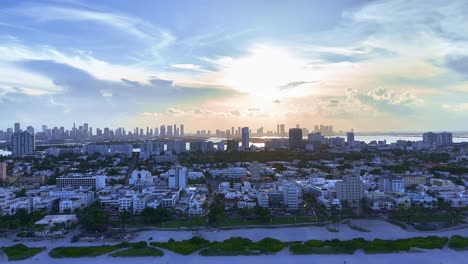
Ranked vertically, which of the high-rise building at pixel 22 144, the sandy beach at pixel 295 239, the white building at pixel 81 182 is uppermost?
the high-rise building at pixel 22 144

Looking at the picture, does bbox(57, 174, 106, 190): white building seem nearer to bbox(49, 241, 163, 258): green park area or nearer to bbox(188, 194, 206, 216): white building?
bbox(188, 194, 206, 216): white building

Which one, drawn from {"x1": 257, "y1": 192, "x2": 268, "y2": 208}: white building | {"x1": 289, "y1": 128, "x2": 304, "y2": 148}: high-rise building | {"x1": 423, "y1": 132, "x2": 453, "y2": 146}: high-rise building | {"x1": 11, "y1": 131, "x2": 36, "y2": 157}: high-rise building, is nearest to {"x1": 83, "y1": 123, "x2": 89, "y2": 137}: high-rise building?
{"x1": 11, "y1": 131, "x2": 36, "y2": 157}: high-rise building

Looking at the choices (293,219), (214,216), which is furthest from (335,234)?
(214,216)

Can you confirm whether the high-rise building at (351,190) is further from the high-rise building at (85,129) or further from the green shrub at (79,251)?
the high-rise building at (85,129)

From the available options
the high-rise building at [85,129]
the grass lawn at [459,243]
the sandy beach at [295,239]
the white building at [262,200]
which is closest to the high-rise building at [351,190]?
the sandy beach at [295,239]

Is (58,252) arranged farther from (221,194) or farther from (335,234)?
(221,194)

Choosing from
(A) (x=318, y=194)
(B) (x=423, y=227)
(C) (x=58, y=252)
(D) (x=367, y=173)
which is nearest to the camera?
(C) (x=58, y=252)

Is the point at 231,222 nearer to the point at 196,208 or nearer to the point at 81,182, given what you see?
the point at 196,208
